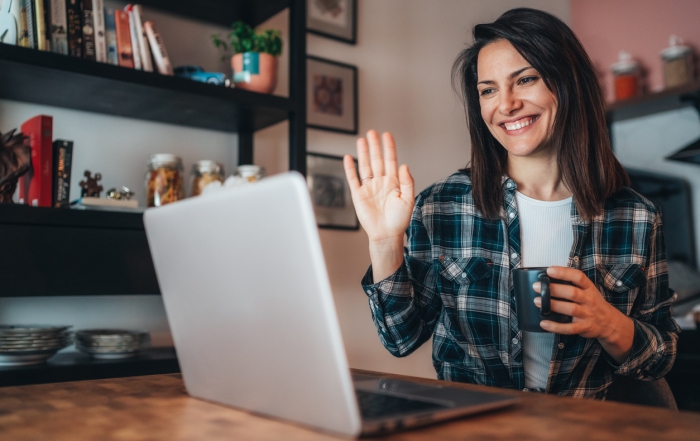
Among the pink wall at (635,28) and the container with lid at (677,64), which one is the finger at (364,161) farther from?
the pink wall at (635,28)

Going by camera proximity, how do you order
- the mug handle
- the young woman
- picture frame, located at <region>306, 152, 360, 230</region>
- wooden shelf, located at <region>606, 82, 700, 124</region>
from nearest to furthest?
the mug handle, the young woman, picture frame, located at <region>306, 152, 360, 230</region>, wooden shelf, located at <region>606, 82, 700, 124</region>

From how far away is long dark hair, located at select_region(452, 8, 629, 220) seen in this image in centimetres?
131

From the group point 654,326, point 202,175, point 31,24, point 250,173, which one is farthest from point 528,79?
point 31,24

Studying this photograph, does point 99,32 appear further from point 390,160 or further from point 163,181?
point 390,160

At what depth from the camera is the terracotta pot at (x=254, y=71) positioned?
1916 mm

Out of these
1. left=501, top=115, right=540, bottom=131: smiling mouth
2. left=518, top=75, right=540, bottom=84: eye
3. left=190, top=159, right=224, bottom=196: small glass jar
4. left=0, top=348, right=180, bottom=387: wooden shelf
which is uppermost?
left=518, top=75, right=540, bottom=84: eye

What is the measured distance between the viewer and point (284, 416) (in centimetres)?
61

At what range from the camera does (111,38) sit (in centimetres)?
168

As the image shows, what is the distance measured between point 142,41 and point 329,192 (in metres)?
0.98

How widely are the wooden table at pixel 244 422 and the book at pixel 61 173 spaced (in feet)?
2.96

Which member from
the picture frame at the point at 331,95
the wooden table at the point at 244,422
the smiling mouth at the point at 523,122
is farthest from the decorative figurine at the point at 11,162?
the smiling mouth at the point at 523,122

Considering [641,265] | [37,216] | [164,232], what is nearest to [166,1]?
[37,216]

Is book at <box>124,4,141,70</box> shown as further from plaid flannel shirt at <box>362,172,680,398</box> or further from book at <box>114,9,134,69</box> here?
plaid flannel shirt at <box>362,172,680,398</box>

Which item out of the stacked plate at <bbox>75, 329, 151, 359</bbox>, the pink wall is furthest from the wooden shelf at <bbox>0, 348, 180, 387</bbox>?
the pink wall
